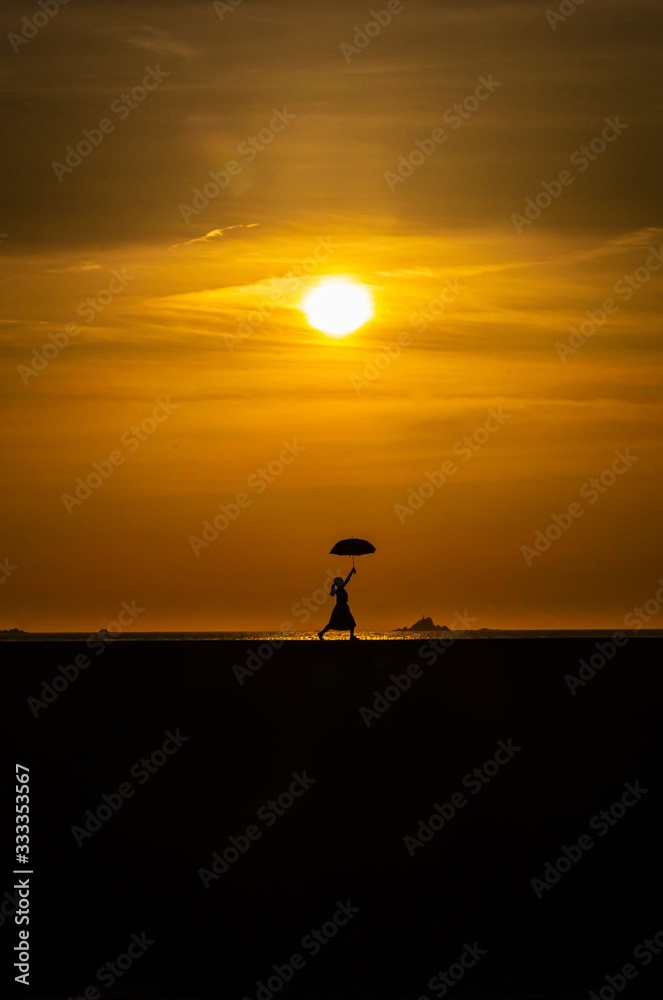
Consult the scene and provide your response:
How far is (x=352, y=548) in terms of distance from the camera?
29469 millimetres

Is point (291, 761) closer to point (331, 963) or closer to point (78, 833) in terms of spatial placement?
point (78, 833)

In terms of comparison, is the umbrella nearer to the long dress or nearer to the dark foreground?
the long dress

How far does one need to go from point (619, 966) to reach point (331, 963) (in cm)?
231

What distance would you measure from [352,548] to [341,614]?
10.4 feet

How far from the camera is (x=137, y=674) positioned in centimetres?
2150

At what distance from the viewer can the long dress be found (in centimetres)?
2634

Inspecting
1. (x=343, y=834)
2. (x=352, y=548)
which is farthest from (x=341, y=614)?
(x=343, y=834)

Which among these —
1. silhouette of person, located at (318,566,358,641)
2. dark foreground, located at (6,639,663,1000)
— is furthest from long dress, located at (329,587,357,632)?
dark foreground, located at (6,639,663,1000)

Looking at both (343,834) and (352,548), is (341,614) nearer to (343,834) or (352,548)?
(352,548)

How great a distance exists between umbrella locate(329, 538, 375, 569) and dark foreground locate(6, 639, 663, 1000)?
7952 millimetres

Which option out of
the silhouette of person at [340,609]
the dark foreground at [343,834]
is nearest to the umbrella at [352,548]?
the silhouette of person at [340,609]

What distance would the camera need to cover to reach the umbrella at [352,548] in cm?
2927

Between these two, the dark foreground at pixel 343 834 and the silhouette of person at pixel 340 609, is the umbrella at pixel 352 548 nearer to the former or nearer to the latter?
the silhouette of person at pixel 340 609

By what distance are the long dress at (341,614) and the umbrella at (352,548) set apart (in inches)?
101
